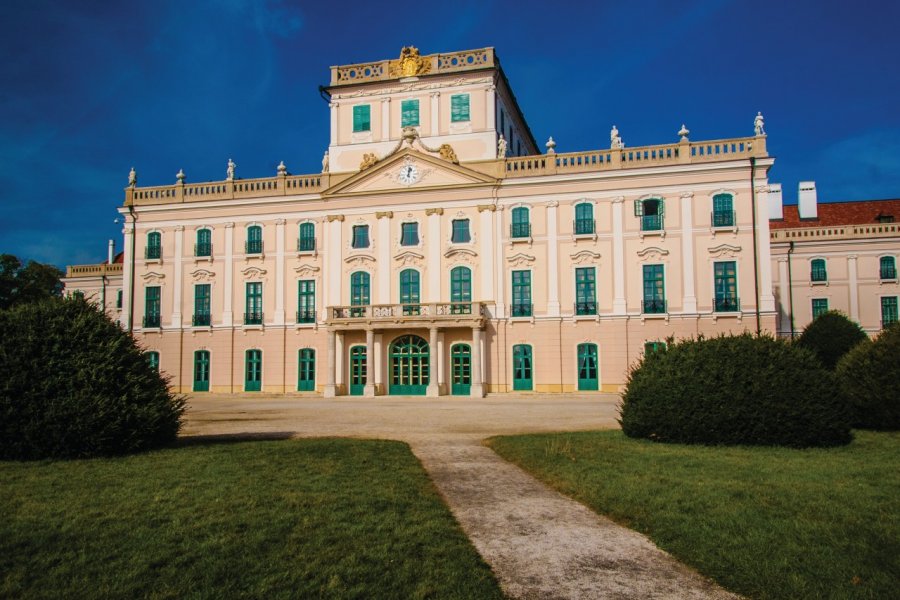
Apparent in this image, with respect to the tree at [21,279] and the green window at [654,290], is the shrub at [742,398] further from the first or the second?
the tree at [21,279]

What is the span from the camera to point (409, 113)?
38812 millimetres

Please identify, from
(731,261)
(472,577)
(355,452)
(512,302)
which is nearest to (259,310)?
(512,302)

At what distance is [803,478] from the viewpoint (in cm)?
938

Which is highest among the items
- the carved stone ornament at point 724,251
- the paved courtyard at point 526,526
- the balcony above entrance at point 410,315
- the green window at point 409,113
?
the green window at point 409,113

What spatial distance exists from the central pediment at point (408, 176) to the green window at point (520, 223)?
208cm

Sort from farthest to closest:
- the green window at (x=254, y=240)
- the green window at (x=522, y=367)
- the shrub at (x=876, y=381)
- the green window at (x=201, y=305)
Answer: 1. the green window at (x=201, y=305)
2. the green window at (x=254, y=240)
3. the green window at (x=522, y=367)
4. the shrub at (x=876, y=381)

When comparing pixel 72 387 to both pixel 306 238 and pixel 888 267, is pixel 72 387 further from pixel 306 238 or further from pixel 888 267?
pixel 888 267

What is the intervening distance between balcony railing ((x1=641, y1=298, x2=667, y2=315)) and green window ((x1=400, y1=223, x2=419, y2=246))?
40.9 feet

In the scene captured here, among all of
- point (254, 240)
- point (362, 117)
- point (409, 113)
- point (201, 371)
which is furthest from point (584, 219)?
point (201, 371)

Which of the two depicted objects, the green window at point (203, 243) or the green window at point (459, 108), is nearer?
the green window at point (459, 108)

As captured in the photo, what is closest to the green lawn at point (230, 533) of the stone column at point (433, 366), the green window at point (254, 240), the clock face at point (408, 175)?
the stone column at point (433, 366)

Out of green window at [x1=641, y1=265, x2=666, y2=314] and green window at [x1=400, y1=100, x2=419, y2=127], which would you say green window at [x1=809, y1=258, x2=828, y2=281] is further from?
green window at [x1=400, y1=100, x2=419, y2=127]

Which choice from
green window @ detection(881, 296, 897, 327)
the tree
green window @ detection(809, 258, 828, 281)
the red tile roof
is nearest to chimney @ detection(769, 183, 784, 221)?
the red tile roof

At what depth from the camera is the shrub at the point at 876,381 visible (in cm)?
1477
